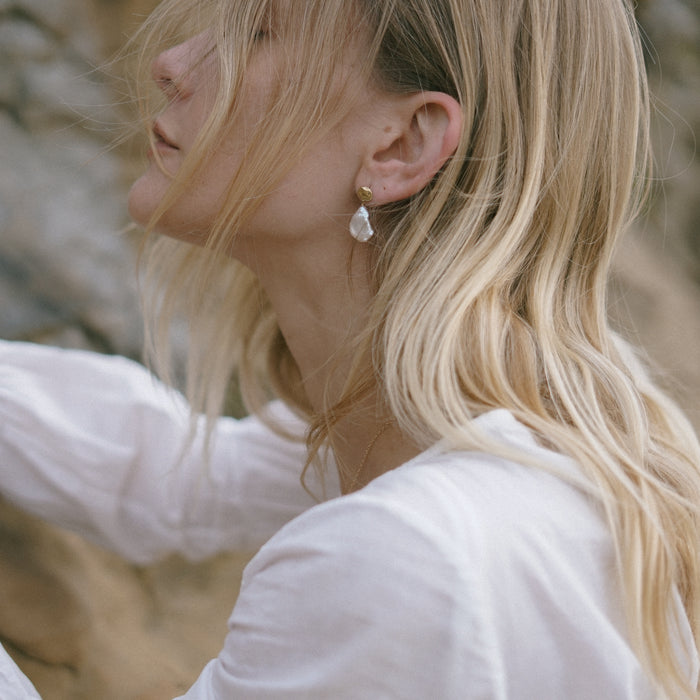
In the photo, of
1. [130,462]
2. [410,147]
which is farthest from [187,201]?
[130,462]

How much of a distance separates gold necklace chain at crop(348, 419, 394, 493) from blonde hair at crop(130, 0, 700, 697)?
0.06 metres

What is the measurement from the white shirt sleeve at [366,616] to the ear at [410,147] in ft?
1.40

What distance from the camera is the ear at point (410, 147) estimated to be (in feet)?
3.61

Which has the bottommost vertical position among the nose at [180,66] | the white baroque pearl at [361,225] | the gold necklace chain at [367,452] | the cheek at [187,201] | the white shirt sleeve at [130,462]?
the white shirt sleeve at [130,462]

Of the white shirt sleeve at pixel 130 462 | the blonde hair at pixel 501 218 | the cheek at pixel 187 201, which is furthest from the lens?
the white shirt sleeve at pixel 130 462

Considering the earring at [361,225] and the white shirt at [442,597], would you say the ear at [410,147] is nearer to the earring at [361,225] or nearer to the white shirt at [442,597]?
the earring at [361,225]

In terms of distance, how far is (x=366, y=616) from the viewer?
2.71 feet

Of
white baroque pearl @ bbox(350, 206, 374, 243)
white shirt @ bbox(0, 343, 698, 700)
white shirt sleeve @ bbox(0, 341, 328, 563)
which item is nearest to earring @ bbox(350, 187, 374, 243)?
white baroque pearl @ bbox(350, 206, 374, 243)

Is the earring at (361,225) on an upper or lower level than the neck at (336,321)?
upper

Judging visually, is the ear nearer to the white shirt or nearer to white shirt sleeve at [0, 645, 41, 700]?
the white shirt

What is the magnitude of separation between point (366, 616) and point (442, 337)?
Answer: 33cm

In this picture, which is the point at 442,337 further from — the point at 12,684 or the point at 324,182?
the point at 12,684

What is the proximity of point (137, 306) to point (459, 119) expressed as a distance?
92cm

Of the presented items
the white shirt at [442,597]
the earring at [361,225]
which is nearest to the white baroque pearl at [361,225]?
the earring at [361,225]
